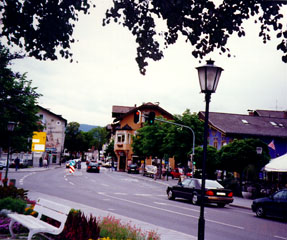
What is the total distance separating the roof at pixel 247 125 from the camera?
4772cm

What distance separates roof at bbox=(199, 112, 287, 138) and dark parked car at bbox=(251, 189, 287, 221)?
28.7 meters

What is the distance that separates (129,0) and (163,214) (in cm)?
1044

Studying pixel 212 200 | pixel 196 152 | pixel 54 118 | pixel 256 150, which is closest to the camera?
pixel 212 200

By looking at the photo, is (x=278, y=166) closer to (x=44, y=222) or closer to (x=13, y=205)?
(x=13, y=205)

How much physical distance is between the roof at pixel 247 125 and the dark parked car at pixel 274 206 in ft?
94.2

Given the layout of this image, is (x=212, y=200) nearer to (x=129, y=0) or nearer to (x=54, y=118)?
(x=129, y=0)

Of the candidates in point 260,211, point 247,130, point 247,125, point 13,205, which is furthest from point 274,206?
point 247,125

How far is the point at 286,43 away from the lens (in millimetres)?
7566

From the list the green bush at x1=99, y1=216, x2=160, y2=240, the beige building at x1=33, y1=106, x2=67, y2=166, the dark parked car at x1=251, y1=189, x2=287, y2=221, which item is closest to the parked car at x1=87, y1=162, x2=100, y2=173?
the beige building at x1=33, y1=106, x2=67, y2=166

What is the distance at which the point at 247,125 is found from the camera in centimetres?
5022

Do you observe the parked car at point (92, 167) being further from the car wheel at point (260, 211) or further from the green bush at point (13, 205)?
the green bush at point (13, 205)

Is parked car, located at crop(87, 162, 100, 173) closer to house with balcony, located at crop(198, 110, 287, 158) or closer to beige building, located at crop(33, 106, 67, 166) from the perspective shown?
house with balcony, located at crop(198, 110, 287, 158)

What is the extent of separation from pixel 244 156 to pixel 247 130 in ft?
66.9

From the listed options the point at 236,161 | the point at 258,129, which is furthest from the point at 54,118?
the point at 236,161
